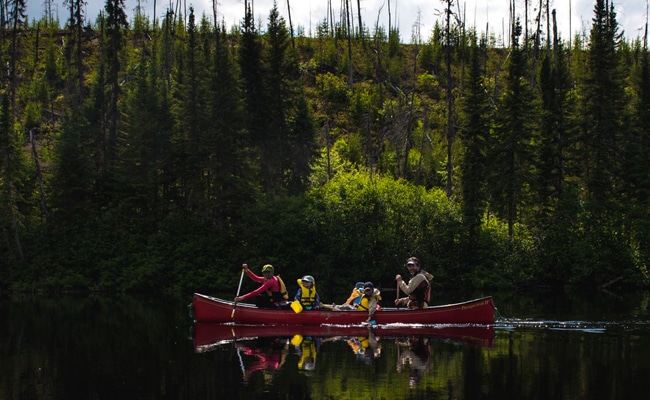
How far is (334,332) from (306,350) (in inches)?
A: 157

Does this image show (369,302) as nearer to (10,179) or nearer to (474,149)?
(474,149)

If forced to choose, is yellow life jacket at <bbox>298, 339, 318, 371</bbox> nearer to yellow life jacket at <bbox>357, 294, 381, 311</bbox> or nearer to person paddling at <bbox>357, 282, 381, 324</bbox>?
person paddling at <bbox>357, 282, 381, 324</bbox>

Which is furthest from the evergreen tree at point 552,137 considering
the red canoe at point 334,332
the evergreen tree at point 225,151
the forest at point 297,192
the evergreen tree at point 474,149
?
the red canoe at point 334,332

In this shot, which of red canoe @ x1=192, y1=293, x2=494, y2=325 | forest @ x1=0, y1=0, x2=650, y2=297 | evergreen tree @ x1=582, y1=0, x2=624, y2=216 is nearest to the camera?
red canoe @ x1=192, y1=293, x2=494, y2=325

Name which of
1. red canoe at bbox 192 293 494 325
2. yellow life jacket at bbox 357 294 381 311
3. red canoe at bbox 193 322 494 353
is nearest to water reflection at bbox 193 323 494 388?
red canoe at bbox 193 322 494 353

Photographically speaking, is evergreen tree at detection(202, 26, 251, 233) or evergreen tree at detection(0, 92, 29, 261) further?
evergreen tree at detection(202, 26, 251, 233)

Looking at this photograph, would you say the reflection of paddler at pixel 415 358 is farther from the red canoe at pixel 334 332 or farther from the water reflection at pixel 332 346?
the red canoe at pixel 334 332

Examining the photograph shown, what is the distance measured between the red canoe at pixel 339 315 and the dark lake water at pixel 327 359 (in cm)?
38

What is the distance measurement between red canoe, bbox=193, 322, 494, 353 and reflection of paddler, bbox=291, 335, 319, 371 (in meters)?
0.92

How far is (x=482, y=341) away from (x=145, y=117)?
2981 cm

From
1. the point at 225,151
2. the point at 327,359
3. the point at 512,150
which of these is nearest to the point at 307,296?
the point at 327,359

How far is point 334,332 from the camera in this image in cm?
2452

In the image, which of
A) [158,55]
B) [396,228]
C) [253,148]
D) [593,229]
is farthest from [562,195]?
[158,55]

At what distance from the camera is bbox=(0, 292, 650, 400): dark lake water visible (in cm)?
1524
